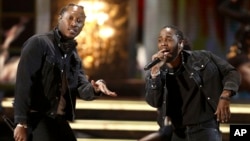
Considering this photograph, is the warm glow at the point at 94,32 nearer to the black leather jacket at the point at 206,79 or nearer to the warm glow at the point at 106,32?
the warm glow at the point at 106,32

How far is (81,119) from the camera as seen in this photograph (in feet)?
29.9

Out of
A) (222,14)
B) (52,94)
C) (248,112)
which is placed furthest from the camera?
(222,14)

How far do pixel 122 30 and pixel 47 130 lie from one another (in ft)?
20.9

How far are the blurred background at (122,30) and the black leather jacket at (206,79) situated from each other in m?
4.78

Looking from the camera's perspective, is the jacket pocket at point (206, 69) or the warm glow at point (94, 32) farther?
the warm glow at point (94, 32)

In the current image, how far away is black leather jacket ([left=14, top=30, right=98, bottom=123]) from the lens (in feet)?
14.1

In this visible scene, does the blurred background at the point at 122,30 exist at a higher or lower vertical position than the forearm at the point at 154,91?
lower

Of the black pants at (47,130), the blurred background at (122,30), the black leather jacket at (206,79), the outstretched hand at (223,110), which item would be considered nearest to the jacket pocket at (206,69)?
the black leather jacket at (206,79)

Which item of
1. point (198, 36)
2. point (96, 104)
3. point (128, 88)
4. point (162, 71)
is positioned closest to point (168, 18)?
point (198, 36)

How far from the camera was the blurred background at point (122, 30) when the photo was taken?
10242 mm

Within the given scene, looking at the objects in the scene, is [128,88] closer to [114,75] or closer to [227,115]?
[114,75]

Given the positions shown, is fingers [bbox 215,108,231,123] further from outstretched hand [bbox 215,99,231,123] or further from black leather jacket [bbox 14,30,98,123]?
black leather jacket [bbox 14,30,98,123]

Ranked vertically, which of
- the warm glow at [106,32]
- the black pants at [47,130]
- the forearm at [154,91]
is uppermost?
the forearm at [154,91]

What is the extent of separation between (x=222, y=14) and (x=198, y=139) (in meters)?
5.74
